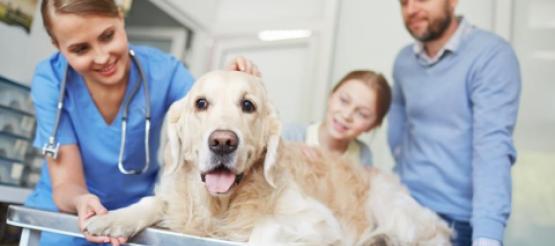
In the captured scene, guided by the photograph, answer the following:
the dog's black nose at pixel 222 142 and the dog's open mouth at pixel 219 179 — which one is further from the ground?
the dog's black nose at pixel 222 142

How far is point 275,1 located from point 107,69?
89.5 inches

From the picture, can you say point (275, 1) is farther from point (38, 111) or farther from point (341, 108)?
point (38, 111)

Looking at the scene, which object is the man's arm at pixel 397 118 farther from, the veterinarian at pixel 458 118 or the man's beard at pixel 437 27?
the man's beard at pixel 437 27

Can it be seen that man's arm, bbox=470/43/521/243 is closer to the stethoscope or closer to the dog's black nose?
the dog's black nose

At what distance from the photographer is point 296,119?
3.26 m

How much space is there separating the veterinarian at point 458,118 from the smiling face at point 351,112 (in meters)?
0.16

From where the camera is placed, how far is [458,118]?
180cm

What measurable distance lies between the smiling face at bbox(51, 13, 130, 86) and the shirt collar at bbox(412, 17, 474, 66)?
1.15 meters

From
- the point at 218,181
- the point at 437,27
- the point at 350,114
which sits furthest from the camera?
the point at 350,114

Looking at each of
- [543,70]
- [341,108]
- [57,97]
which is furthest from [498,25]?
[57,97]

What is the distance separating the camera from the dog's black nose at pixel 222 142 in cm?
108

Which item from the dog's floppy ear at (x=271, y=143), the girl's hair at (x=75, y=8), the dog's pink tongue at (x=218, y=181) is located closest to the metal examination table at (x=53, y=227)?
the dog's pink tongue at (x=218, y=181)

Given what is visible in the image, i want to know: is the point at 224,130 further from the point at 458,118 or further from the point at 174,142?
the point at 458,118

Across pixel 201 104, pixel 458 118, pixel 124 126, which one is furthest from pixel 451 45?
pixel 124 126
